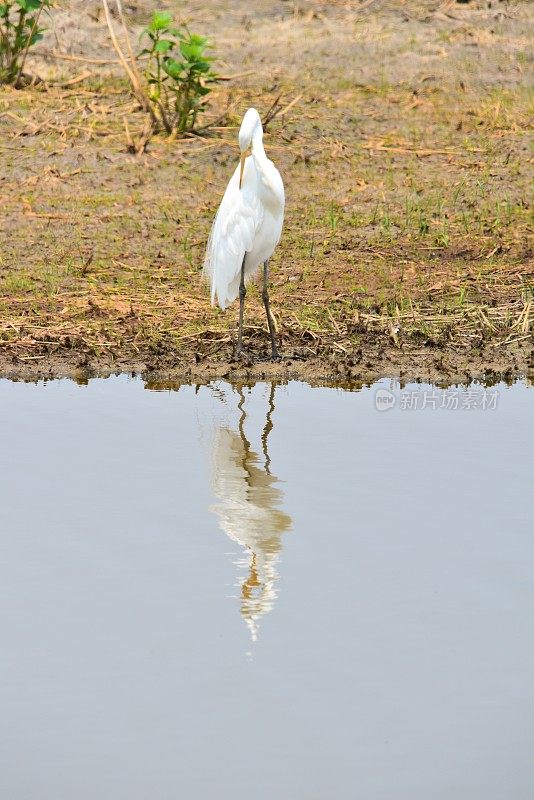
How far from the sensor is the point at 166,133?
40.1ft

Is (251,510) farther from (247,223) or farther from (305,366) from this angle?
(247,223)

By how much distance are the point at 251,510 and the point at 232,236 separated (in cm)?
292

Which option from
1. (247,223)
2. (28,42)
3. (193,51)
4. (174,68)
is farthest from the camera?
(28,42)

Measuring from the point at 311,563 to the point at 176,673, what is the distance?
100 cm

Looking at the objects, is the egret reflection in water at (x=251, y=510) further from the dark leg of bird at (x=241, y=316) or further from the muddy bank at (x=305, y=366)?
the dark leg of bird at (x=241, y=316)

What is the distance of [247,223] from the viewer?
26.9ft

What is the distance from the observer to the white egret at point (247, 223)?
8094mm

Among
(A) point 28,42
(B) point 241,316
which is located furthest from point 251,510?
(A) point 28,42

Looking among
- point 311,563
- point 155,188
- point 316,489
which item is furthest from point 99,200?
point 311,563

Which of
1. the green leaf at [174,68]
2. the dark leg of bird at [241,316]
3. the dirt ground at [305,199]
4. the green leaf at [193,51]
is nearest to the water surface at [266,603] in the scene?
the dark leg of bird at [241,316]

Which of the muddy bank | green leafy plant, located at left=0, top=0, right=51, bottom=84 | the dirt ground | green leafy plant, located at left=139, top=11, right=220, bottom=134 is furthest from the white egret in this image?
green leafy plant, located at left=0, top=0, right=51, bottom=84

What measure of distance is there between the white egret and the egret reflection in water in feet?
4.38

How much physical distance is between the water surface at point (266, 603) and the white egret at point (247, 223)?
1343 millimetres

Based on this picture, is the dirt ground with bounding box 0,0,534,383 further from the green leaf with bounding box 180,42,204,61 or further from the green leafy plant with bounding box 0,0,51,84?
the green leaf with bounding box 180,42,204,61
